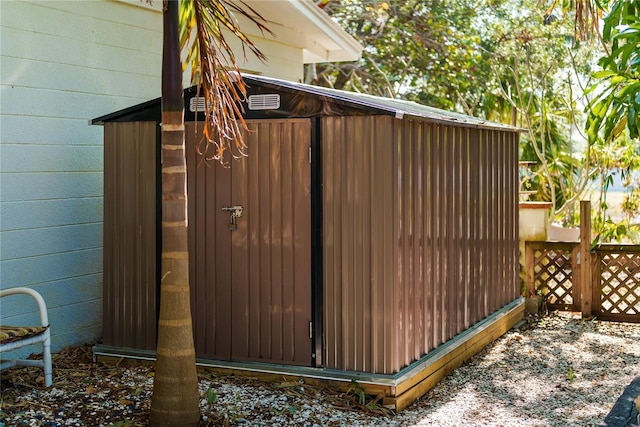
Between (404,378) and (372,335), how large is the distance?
0.39 metres

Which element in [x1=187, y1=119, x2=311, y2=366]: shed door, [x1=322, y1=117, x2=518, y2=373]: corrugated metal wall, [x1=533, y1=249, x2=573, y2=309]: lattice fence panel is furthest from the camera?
[x1=533, y1=249, x2=573, y2=309]: lattice fence panel

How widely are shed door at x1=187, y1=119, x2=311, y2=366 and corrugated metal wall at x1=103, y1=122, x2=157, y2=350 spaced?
13.9 inches

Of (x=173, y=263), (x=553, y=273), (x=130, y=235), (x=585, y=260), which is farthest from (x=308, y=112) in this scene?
(x=553, y=273)

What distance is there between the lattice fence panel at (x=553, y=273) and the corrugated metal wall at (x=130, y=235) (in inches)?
200

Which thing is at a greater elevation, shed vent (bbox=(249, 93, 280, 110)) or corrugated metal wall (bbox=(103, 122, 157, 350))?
shed vent (bbox=(249, 93, 280, 110))

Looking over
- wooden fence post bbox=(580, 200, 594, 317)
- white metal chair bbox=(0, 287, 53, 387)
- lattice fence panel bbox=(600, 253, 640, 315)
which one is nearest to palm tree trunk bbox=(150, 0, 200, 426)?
white metal chair bbox=(0, 287, 53, 387)

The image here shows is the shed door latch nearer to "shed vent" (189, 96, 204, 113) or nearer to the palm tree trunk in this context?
"shed vent" (189, 96, 204, 113)

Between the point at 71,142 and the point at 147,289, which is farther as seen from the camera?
the point at 71,142

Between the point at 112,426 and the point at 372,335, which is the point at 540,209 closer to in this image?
the point at 372,335

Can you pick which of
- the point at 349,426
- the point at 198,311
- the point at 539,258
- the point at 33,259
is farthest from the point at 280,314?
the point at 539,258

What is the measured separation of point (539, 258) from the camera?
9.77m

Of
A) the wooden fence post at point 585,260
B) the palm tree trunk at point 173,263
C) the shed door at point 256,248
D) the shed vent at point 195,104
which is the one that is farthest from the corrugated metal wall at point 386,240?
the wooden fence post at point 585,260

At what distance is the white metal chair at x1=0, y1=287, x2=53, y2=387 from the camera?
18.0 feet

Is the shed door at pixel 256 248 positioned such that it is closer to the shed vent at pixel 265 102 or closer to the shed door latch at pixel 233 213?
the shed door latch at pixel 233 213
